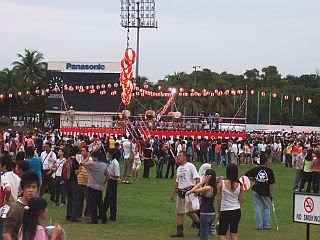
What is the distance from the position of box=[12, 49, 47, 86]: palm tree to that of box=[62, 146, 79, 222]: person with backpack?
63.8 m

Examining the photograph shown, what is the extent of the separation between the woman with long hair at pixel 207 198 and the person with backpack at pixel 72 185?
4278 mm

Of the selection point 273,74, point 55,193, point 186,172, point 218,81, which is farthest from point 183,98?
point 186,172

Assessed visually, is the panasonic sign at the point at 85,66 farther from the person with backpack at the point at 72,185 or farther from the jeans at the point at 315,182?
the person with backpack at the point at 72,185

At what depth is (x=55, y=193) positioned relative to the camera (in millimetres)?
18406

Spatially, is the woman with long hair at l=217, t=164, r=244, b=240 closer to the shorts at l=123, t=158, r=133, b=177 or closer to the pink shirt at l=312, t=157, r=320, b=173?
the pink shirt at l=312, t=157, r=320, b=173

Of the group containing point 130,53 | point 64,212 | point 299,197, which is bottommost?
point 64,212

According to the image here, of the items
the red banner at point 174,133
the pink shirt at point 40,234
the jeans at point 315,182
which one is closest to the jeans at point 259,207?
the jeans at point 315,182

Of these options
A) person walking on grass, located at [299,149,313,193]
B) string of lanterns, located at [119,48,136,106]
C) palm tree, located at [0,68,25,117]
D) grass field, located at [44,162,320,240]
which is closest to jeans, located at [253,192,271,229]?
grass field, located at [44,162,320,240]

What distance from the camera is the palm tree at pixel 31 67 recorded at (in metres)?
78.9

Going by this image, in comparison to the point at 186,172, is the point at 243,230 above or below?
below

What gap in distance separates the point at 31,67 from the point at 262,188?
222 feet

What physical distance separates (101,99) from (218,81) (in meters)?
37.7

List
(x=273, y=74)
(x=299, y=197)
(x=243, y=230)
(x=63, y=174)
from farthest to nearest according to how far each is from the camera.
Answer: (x=273, y=74) < (x=63, y=174) < (x=243, y=230) < (x=299, y=197)

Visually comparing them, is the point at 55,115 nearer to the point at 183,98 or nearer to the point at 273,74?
the point at 183,98
